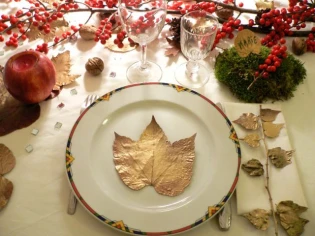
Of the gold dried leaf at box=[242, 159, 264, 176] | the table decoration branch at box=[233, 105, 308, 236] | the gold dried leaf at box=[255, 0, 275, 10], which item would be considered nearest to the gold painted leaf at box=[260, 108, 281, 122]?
the table decoration branch at box=[233, 105, 308, 236]

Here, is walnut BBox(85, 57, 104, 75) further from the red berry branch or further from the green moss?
the green moss

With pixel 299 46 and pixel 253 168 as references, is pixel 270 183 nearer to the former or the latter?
pixel 253 168

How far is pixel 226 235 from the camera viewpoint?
1.72ft

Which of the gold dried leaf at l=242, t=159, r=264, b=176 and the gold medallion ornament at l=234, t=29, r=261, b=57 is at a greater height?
the gold medallion ornament at l=234, t=29, r=261, b=57

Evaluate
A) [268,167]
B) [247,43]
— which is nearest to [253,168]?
[268,167]

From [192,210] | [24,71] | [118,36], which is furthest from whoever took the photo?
[118,36]

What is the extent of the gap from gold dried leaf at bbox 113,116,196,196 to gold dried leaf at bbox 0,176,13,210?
0.19m

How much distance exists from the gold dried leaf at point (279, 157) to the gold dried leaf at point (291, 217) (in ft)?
0.26

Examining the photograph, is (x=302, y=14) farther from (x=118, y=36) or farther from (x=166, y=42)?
(x=118, y=36)

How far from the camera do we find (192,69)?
2.49 ft

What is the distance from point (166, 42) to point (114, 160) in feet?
1.25

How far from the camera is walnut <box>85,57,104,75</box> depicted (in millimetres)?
723

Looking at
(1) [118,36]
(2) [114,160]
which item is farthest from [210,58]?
(2) [114,160]

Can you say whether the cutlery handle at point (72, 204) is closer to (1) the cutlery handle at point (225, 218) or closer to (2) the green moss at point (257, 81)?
(1) the cutlery handle at point (225, 218)
